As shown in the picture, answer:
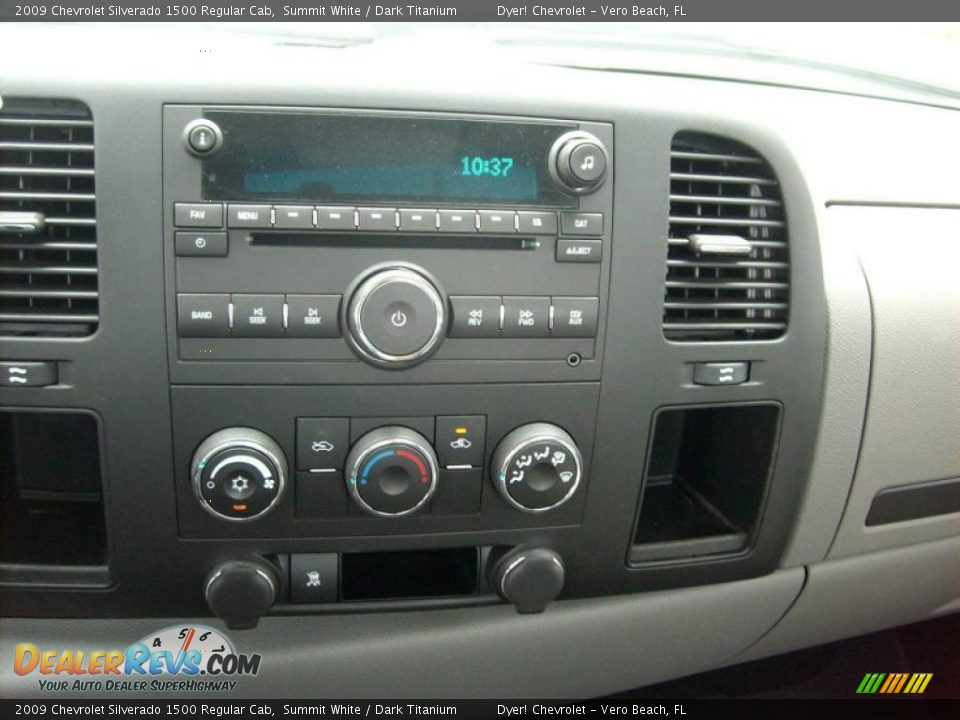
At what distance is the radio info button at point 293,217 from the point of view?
36.7 inches

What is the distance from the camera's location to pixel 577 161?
98 cm

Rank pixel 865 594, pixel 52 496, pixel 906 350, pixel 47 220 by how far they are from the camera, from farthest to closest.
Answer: pixel 865 594
pixel 906 350
pixel 52 496
pixel 47 220

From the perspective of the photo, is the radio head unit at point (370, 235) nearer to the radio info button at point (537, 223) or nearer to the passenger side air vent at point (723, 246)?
the radio info button at point (537, 223)

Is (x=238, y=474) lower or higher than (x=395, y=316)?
lower

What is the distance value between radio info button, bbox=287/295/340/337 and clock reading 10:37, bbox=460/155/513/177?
9.0 inches

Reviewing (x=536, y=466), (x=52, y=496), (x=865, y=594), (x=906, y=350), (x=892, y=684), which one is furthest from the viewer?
(x=892, y=684)

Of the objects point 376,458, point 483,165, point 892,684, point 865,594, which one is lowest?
point 892,684

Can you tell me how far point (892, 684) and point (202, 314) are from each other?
64.8 inches

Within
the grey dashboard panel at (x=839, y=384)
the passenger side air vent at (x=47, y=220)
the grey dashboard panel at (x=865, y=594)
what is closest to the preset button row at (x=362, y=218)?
the passenger side air vent at (x=47, y=220)

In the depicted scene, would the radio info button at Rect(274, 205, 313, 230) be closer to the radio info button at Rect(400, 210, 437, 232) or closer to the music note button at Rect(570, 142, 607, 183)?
the radio info button at Rect(400, 210, 437, 232)

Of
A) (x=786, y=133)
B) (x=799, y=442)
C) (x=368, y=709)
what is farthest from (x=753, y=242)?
(x=368, y=709)

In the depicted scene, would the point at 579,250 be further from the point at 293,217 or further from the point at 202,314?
the point at 202,314

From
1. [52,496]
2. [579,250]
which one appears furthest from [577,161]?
[52,496]

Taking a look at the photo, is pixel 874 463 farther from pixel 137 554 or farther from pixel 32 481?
pixel 32 481
